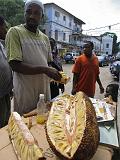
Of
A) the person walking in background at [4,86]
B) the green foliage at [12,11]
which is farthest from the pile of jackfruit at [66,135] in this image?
the green foliage at [12,11]

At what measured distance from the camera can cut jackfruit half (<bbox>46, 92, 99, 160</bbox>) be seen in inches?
64.9

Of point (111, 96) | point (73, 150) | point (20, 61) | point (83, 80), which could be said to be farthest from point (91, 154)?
point (83, 80)

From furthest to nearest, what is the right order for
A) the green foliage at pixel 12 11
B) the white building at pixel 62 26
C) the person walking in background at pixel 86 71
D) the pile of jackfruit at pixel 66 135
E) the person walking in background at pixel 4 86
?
1. the white building at pixel 62 26
2. the green foliage at pixel 12 11
3. the person walking in background at pixel 86 71
4. the person walking in background at pixel 4 86
5. the pile of jackfruit at pixel 66 135

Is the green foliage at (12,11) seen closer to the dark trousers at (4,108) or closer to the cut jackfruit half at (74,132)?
the dark trousers at (4,108)

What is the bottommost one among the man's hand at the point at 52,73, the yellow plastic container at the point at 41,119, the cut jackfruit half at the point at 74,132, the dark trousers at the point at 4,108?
the dark trousers at the point at 4,108

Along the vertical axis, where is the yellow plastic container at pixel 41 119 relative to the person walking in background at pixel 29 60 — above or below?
below

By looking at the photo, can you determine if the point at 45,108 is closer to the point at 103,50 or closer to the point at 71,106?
the point at 71,106

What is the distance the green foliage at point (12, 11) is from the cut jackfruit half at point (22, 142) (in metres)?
25.1

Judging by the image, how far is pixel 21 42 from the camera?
2646 mm

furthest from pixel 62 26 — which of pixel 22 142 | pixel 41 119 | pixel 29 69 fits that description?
pixel 22 142

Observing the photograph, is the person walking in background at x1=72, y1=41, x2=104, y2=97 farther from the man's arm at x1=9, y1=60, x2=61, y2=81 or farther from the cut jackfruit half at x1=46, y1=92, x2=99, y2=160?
the cut jackfruit half at x1=46, y1=92, x2=99, y2=160

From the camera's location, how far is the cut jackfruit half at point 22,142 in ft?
5.41

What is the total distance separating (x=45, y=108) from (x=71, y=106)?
29 cm

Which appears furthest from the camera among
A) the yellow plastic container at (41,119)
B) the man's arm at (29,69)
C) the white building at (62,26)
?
the white building at (62,26)
